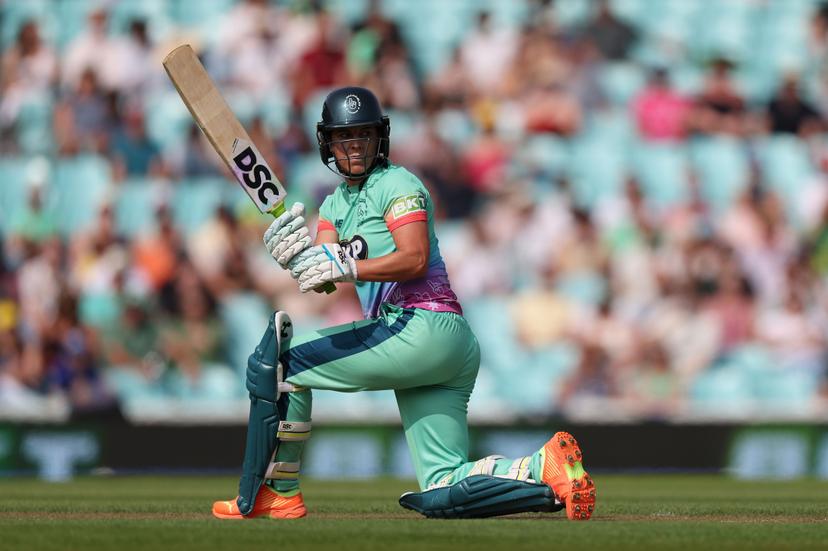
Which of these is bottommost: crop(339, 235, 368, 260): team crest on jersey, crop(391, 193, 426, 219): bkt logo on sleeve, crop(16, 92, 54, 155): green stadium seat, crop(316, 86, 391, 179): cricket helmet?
crop(339, 235, 368, 260): team crest on jersey

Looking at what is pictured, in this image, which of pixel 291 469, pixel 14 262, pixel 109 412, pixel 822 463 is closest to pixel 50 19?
pixel 14 262

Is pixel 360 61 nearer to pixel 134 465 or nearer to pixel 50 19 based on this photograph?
pixel 50 19

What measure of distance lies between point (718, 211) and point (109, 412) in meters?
5.77

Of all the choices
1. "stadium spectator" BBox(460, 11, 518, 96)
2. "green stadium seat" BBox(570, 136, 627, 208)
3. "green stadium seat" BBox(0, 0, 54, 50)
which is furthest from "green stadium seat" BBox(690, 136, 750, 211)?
"green stadium seat" BBox(0, 0, 54, 50)

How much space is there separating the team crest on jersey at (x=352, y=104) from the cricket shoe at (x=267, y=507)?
1.51 m

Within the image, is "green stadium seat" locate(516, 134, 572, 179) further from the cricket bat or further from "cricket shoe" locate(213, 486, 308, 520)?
"cricket shoe" locate(213, 486, 308, 520)

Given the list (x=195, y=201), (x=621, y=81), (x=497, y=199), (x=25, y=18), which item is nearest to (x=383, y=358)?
(x=497, y=199)

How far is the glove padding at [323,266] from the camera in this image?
5.28 meters

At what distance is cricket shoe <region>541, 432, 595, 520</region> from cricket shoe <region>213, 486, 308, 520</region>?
1.00m

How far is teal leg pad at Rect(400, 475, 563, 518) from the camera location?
533cm

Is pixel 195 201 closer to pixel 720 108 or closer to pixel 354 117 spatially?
pixel 720 108

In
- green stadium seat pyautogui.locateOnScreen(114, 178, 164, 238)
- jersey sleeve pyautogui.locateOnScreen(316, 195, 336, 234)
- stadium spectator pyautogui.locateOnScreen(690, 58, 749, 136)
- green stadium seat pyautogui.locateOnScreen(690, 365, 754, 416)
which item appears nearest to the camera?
jersey sleeve pyautogui.locateOnScreen(316, 195, 336, 234)

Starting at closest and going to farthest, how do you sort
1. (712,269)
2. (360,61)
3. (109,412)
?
(109,412)
(712,269)
(360,61)

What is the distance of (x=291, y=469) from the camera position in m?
5.55
